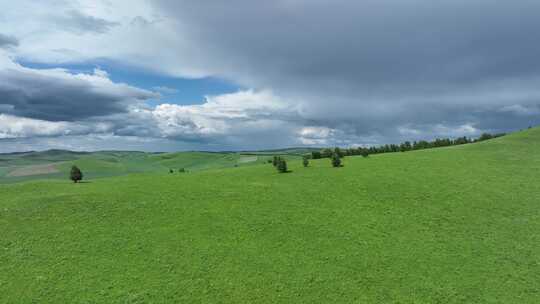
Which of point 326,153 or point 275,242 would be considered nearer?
point 275,242

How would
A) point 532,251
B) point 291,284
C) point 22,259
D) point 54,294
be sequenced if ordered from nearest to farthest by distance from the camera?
point 54,294, point 291,284, point 22,259, point 532,251

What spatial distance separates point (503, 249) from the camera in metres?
24.2

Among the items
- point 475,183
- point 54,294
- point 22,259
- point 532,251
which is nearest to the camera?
point 54,294

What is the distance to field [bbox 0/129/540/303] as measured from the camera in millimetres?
19391

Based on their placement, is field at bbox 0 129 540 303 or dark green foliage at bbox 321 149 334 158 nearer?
field at bbox 0 129 540 303

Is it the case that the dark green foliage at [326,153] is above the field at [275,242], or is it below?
above

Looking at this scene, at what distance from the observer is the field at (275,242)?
19.4m

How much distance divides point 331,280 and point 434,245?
10.4 m

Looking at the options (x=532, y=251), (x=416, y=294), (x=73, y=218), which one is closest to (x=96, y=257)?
(x=73, y=218)

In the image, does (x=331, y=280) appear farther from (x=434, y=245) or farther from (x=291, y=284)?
(x=434, y=245)

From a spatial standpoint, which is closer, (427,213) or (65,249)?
(65,249)

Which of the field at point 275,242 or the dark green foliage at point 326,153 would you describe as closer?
the field at point 275,242

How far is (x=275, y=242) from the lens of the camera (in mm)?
25516

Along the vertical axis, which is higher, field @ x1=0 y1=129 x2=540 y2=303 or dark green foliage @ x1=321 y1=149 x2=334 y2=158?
dark green foliage @ x1=321 y1=149 x2=334 y2=158
